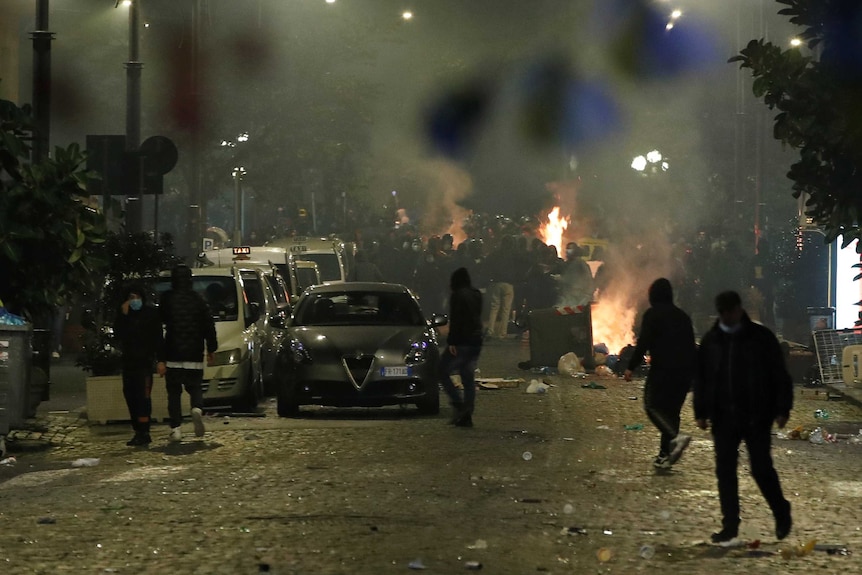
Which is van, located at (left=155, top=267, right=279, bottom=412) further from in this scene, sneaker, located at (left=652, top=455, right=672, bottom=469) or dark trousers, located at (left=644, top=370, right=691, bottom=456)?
sneaker, located at (left=652, top=455, right=672, bottom=469)

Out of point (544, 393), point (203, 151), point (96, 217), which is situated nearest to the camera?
point (96, 217)

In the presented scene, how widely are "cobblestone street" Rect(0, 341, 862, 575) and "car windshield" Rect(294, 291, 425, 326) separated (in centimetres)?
145

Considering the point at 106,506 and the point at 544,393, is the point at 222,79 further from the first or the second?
the point at 106,506

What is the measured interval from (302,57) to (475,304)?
38617 millimetres

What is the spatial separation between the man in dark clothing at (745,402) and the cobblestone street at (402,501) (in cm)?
27

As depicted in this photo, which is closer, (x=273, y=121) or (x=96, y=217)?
(x=96, y=217)

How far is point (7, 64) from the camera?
2880 centimetres

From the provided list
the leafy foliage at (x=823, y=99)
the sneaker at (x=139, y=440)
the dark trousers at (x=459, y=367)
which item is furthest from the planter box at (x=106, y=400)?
the leafy foliage at (x=823, y=99)

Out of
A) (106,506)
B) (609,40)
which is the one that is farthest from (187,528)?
(609,40)

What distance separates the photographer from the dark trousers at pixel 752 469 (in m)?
9.63

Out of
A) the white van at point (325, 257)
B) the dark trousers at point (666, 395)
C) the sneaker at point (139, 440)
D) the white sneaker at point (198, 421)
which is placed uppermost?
the white van at point (325, 257)

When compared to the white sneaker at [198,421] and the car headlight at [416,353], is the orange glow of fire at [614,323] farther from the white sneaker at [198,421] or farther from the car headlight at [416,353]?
the white sneaker at [198,421]

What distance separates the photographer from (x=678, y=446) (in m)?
12.8

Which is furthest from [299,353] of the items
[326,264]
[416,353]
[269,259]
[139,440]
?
[326,264]
